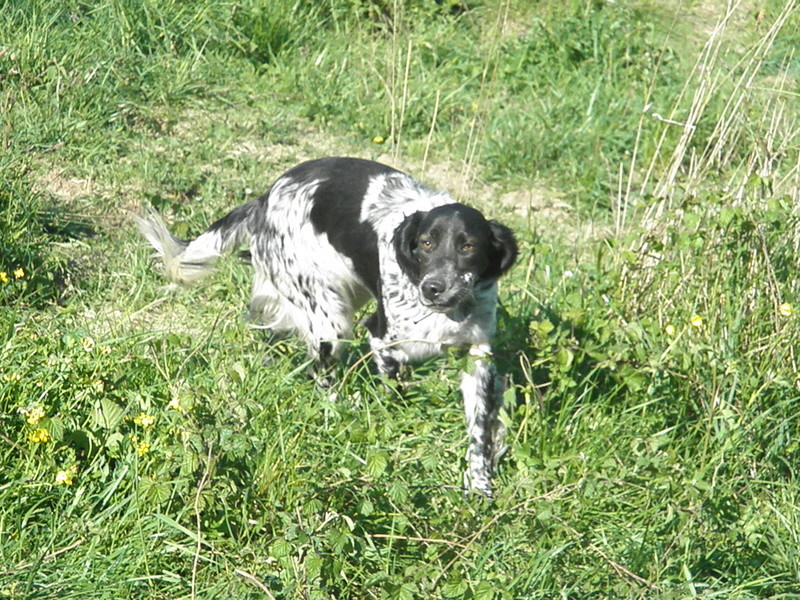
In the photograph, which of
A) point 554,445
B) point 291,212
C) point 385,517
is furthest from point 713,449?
point 291,212

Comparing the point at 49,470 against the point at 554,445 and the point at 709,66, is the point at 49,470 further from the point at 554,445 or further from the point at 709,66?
the point at 709,66

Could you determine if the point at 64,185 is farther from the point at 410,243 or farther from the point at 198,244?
the point at 410,243

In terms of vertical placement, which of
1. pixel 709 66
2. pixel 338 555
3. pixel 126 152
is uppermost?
pixel 709 66

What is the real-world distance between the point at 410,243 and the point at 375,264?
0.34m

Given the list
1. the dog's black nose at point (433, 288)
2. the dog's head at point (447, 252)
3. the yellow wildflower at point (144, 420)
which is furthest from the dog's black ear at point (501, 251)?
the yellow wildflower at point (144, 420)

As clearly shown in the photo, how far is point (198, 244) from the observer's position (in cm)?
534

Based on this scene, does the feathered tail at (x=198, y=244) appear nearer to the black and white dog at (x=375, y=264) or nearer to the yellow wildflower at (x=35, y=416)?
the black and white dog at (x=375, y=264)

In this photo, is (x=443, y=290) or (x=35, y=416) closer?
(x=35, y=416)

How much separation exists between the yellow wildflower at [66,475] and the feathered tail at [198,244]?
1.93 m

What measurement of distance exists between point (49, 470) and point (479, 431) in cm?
165

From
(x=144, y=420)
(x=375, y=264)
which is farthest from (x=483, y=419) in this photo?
(x=144, y=420)

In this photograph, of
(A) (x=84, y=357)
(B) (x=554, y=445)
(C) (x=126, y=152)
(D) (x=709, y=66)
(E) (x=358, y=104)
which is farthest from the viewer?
(E) (x=358, y=104)

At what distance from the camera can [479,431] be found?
172 inches

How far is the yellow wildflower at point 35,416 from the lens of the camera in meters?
3.48
